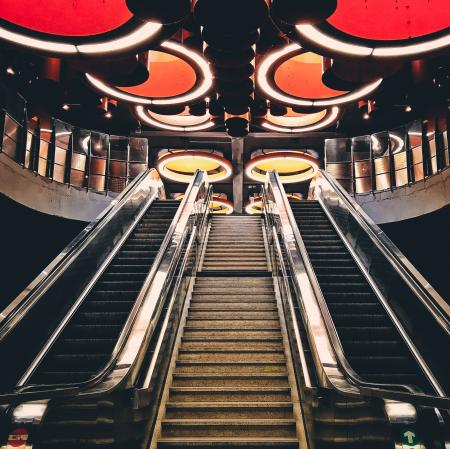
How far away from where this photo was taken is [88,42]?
5.31 metres

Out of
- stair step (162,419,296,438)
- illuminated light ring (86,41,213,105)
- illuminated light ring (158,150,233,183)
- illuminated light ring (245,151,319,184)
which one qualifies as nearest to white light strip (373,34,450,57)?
illuminated light ring (86,41,213,105)

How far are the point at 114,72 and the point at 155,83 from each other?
1.46 m

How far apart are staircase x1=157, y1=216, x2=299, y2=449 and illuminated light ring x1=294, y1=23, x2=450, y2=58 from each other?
3548 mm

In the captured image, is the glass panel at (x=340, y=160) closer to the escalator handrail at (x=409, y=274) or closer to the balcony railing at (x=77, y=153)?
the balcony railing at (x=77, y=153)

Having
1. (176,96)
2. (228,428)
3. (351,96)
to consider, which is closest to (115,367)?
(228,428)

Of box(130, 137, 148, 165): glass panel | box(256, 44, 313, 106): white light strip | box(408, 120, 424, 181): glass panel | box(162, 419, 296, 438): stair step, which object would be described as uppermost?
box(130, 137, 148, 165): glass panel

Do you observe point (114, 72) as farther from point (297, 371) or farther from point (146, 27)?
point (297, 371)

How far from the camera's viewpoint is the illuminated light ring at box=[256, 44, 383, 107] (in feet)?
23.5

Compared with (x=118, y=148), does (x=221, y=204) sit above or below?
above

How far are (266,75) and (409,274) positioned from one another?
169 inches

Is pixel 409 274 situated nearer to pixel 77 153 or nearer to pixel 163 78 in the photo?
pixel 163 78

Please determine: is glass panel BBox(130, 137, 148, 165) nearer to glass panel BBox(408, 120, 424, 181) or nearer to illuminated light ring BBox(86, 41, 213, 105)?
illuminated light ring BBox(86, 41, 213, 105)

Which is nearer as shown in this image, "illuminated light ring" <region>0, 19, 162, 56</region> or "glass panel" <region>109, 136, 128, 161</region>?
"illuminated light ring" <region>0, 19, 162, 56</region>

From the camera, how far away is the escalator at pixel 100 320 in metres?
4.64
